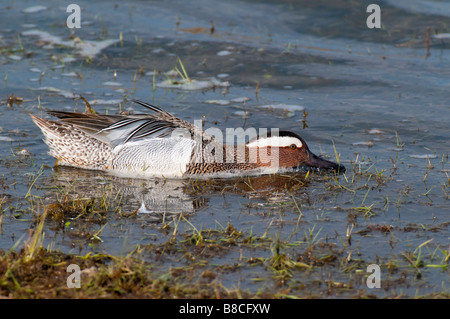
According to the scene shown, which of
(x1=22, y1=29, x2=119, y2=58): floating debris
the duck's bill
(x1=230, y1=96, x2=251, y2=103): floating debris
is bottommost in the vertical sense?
the duck's bill

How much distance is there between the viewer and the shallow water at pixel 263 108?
4336 millimetres

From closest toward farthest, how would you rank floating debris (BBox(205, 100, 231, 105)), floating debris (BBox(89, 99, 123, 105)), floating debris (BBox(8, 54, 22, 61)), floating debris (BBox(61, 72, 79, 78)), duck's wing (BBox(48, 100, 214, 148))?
duck's wing (BBox(48, 100, 214, 148)) < floating debris (BBox(89, 99, 123, 105)) < floating debris (BBox(205, 100, 231, 105)) < floating debris (BBox(61, 72, 79, 78)) < floating debris (BBox(8, 54, 22, 61))

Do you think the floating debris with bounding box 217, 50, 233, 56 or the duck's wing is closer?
the duck's wing

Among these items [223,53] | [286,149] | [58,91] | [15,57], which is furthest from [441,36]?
[15,57]

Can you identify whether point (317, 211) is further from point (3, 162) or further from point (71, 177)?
point (3, 162)

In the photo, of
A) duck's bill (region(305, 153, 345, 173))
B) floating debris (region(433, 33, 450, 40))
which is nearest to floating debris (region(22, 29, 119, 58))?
duck's bill (region(305, 153, 345, 173))

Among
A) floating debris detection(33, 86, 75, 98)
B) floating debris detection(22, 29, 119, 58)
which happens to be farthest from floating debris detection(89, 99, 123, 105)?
floating debris detection(22, 29, 119, 58)

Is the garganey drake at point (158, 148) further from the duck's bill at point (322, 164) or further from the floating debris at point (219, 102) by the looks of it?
the floating debris at point (219, 102)

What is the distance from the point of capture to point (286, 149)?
6.02 metres

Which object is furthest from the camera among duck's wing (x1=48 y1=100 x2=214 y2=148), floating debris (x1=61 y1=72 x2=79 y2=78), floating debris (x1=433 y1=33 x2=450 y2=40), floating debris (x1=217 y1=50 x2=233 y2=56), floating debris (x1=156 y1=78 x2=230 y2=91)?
floating debris (x1=433 y1=33 x2=450 y2=40)

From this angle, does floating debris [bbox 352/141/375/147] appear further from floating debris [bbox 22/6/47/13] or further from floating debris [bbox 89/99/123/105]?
floating debris [bbox 22/6/47/13]

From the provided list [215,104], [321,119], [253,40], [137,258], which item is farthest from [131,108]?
[137,258]

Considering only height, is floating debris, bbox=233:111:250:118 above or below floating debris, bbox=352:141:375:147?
above

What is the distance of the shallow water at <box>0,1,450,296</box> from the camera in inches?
171
